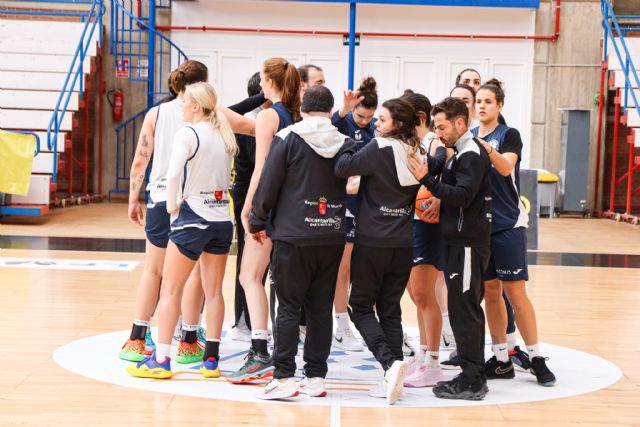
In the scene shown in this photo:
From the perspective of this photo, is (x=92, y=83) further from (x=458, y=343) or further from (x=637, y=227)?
(x=458, y=343)

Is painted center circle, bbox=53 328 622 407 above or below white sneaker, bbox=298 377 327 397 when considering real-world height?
below

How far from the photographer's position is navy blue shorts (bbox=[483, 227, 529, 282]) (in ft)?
16.1

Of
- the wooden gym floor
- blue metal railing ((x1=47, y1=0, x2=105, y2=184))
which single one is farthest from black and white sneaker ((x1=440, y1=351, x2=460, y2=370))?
blue metal railing ((x1=47, y1=0, x2=105, y2=184))

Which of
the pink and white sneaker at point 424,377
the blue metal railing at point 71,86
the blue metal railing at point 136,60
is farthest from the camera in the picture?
the blue metal railing at point 136,60

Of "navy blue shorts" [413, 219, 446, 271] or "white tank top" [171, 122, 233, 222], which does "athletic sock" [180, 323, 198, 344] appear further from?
"navy blue shorts" [413, 219, 446, 271]

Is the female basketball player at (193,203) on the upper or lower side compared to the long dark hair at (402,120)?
lower

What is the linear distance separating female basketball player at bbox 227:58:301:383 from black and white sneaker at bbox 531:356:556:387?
1.39 metres

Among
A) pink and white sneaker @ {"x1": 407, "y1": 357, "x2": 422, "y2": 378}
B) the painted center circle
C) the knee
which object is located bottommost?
the painted center circle

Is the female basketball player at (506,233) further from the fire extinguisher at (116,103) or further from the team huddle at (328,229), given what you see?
the fire extinguisher at (116,103)

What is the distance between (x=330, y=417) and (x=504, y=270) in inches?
50.8

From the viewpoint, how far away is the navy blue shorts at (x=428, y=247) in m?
5.15

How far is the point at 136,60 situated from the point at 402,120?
12.1 metres

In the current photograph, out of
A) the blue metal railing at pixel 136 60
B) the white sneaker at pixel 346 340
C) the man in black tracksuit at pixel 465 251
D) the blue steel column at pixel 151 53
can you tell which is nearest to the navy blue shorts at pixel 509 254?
the man in black tracksuit at pixel 465 251

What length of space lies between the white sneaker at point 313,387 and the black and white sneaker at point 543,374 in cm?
117
